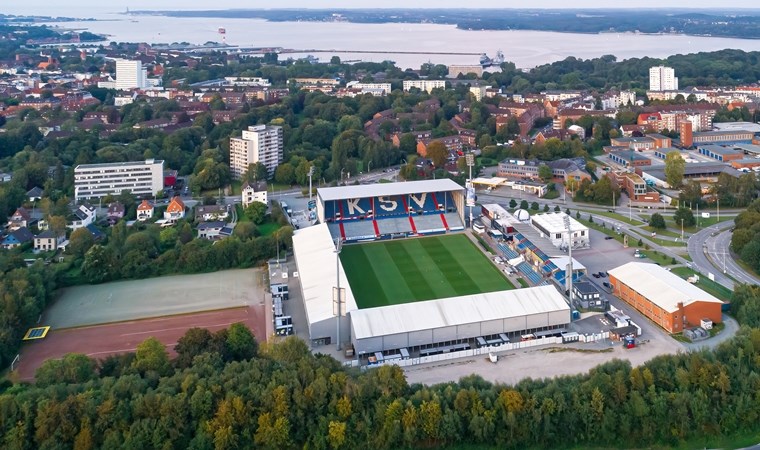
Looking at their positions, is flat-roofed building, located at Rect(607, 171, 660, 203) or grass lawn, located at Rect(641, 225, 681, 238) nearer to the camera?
grass lawn, located at Rect(641, 225, 681, 238)

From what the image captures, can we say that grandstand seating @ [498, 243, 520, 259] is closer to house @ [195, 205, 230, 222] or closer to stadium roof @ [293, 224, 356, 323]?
stadium roof @ [293, 224, 356, 323]

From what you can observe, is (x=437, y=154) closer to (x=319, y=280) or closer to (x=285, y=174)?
(x=285, y=174)

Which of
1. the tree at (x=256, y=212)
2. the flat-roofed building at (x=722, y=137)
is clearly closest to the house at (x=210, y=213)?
the tree at (x=256, y=212)

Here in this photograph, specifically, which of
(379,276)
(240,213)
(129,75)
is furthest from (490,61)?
(379,276)

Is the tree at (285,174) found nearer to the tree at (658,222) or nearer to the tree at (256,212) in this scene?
the tree at (256,212)

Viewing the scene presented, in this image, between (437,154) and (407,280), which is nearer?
(407,280)

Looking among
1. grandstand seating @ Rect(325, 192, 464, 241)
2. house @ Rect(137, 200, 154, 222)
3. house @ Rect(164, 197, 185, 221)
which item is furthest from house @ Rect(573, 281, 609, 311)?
house @ Rect(137, 200, 154, 222)

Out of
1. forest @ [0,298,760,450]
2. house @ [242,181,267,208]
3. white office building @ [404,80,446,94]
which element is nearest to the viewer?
forest @ [0,298,760,450]

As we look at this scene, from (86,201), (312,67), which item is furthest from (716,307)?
(312,67)
